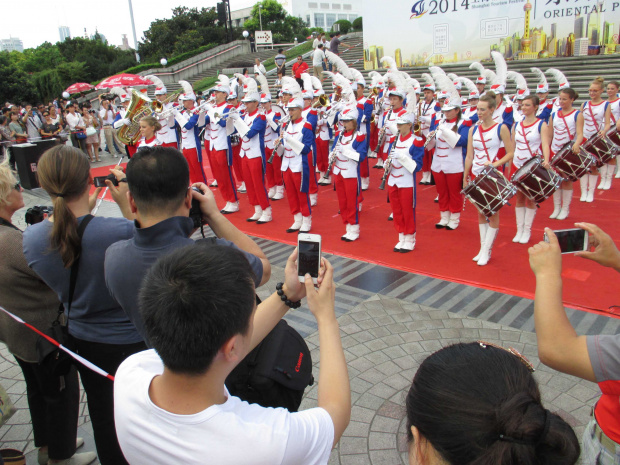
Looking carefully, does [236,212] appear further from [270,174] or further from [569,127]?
[569,127]

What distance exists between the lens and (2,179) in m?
2.67

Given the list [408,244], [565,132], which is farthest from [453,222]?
[565,132]

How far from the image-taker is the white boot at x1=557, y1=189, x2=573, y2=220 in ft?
23.4

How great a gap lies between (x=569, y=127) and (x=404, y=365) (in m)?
6.01

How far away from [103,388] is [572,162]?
6.97 m

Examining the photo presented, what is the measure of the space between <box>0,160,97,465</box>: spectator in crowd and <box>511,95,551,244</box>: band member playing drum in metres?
5.70

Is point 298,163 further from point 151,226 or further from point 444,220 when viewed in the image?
point 151,226

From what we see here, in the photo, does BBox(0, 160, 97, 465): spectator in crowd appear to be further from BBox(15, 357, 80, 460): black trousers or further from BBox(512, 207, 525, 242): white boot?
BBox(512, 207, 525, 242): white boot

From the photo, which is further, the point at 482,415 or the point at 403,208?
the point at 403,208

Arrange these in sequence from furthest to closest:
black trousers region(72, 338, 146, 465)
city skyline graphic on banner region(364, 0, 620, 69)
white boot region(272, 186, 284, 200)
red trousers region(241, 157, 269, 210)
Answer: city skyline graphic on banner region(364, 0, 620, 69), white boot region(272, 186, 284, 200), red trousers region(241, 157, 269, 210), black trousers region(72, 338, 146, 465)

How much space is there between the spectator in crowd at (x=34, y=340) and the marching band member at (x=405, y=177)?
184 inches

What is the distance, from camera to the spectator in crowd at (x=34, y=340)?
99.3 inches

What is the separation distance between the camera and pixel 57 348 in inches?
97.3

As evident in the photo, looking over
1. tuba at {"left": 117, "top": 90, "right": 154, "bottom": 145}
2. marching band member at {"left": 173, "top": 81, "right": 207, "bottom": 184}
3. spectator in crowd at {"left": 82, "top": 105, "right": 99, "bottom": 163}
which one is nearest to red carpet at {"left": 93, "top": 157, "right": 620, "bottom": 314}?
marching band member at {"left": 173, "top": 81, "right": 207, "bottom": 184}
